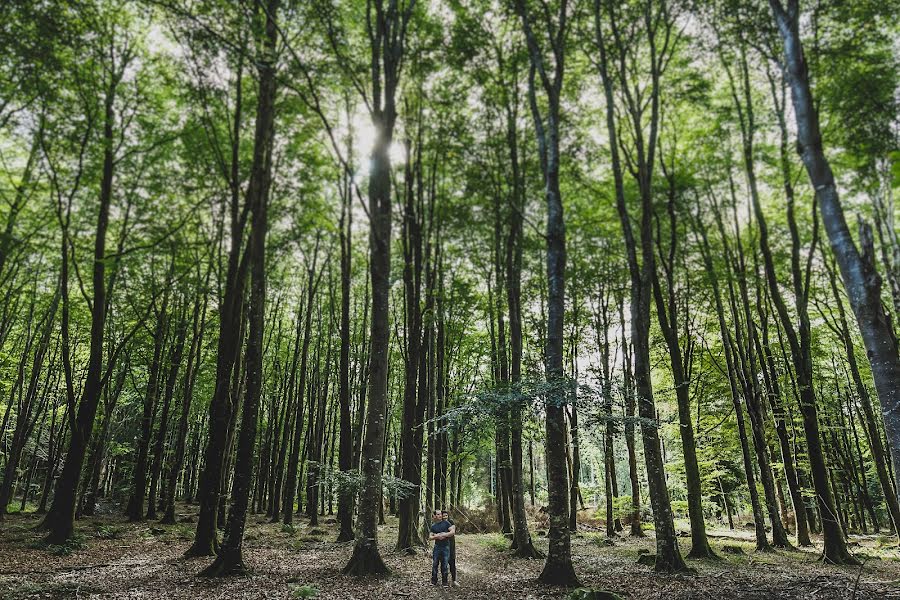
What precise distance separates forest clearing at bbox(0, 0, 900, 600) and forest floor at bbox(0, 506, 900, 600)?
0.45ft

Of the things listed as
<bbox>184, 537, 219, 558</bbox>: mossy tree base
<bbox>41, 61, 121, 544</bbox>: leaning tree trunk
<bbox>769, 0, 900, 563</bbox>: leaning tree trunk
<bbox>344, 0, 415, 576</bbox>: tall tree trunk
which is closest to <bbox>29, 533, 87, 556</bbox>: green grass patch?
<bbox>41, 61, 121, 544</bbox>: leaning tree trunk

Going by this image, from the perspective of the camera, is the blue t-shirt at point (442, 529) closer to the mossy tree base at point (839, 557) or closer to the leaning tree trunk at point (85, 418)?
the leaning tree trunk at point (85, 418)

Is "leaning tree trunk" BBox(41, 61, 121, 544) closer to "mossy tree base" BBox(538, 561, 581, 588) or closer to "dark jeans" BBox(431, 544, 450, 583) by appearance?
"dark jeans" BBox(431, 544, 450, 583)

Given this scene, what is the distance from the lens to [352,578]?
9.48m

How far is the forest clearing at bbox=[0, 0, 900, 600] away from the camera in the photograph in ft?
29.4

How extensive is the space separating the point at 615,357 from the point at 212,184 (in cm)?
1771

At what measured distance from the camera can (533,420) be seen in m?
9.59

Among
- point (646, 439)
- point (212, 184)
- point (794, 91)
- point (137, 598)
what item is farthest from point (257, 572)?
point (794, 91)

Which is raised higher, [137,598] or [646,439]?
[646,439]

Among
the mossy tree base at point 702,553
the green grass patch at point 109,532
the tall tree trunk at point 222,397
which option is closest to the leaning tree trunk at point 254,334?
→ the tall tree trunk at point 222,397

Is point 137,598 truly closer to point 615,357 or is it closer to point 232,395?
point 232,395

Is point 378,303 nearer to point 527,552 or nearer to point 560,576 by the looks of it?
point 560,576

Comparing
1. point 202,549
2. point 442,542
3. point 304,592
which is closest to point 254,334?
point 304,592

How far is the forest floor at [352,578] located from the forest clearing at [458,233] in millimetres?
138
